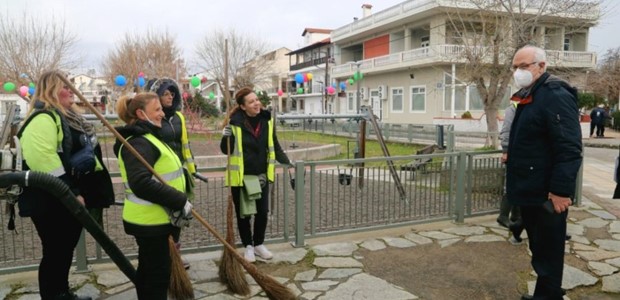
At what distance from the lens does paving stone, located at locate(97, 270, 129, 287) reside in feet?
13.1

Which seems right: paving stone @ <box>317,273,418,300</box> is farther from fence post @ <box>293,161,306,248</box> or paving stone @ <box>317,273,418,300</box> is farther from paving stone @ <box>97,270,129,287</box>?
paving stone @ <box>97,270,129,287</box>

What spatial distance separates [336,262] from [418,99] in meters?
27.5

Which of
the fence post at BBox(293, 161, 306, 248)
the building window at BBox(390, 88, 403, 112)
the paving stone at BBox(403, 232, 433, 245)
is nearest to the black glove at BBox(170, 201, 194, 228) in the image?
the fence post at BBox(293, 161, 306, 248)

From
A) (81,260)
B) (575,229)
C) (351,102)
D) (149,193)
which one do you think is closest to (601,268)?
(575,229)

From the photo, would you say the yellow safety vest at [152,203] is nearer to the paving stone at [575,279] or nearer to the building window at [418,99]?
the paving stone at [575,279]

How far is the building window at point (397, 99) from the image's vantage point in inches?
1284

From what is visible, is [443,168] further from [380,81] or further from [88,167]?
[380,81]

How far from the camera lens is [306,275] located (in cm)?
423

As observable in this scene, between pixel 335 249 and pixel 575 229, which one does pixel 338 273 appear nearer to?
pixel 335 249

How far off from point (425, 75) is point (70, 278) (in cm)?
2780

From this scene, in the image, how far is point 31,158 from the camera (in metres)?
2.99

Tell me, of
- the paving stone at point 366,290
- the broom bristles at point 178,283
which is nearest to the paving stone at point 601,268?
the paving stone at point 366,290

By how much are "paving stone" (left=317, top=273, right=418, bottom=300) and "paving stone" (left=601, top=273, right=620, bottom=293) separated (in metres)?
1.71

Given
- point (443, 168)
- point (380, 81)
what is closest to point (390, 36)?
point (380, 81)
